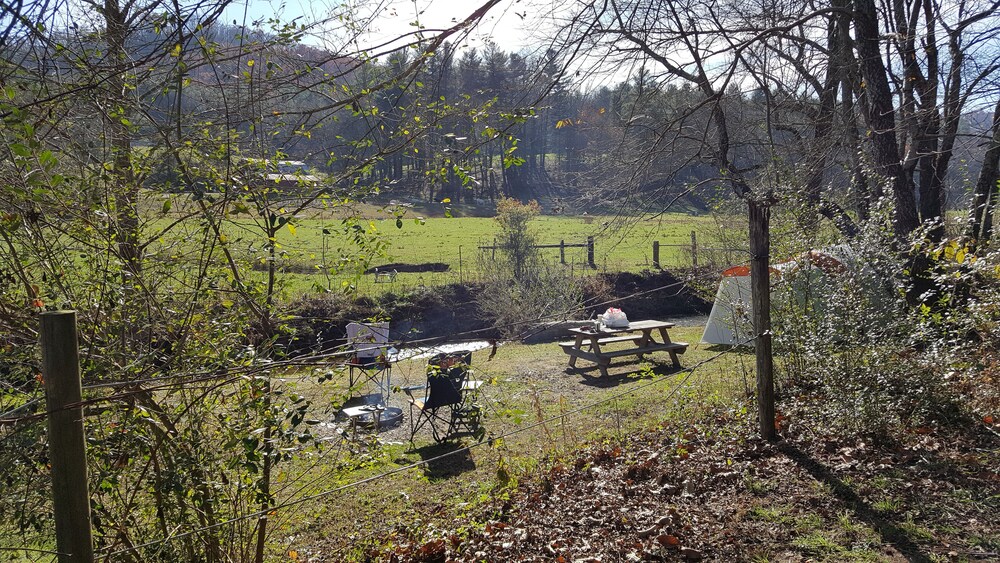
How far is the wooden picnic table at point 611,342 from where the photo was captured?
11809 millimetres

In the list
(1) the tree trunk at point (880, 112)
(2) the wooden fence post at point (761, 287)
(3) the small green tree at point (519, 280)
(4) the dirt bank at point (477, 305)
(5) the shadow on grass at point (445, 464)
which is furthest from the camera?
(4) the dirt bank at point (477, 305)

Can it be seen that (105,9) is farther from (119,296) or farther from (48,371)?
(48,371)

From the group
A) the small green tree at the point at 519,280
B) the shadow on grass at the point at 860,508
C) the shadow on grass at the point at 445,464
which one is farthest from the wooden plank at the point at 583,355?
the shadow on grass at the point at 860,508

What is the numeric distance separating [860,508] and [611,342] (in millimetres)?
8645

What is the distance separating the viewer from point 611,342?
497 inches

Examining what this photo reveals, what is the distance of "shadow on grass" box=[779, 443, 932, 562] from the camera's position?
11.4ft

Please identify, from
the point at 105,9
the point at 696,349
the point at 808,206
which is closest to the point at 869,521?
the point at 808,206

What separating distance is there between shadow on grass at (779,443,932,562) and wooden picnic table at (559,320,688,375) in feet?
22.2

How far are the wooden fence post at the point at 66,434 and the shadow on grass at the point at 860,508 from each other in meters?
3.53

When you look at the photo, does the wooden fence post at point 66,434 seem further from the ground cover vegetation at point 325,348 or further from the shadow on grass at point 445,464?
the shadow on grass at point 445,464

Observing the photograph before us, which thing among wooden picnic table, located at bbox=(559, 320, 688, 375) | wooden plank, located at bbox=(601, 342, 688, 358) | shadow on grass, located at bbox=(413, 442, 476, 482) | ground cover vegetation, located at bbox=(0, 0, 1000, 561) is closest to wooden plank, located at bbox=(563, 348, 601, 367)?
A: wooden picnic table, located at bbox=(559, 320, 688, 375)

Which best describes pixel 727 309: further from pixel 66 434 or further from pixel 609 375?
pixel 66 434

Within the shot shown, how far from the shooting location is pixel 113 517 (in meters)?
3.19

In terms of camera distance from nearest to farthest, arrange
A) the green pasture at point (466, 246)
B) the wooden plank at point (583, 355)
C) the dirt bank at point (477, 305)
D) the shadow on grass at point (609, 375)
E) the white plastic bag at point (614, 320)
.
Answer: the green pasture at point (466, 246), the shadow on grass at point (609, 375), the wooden plank at point (583, 355), the white plastic bag at point (614, 320), the dirt bank at point (477, 305)
